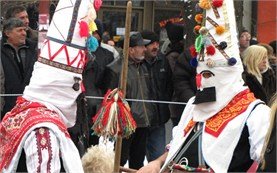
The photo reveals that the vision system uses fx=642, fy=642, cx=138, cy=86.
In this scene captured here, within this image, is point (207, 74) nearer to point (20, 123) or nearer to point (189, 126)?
point (189, 126)

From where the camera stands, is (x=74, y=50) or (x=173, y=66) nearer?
(x=74, y=50)

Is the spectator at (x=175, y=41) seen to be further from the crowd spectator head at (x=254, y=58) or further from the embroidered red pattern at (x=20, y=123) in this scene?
the embroidered red pattern at (x=20, y=123)

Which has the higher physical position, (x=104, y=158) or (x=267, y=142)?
(x=267, y=142)

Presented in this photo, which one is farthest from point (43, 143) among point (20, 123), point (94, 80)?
point (94, 80)

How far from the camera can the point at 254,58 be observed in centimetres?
674

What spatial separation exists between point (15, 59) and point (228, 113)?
9.86ft

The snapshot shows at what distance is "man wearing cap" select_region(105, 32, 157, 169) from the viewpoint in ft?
22.1

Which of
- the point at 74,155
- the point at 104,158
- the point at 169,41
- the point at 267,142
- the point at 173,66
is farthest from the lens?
the point at 169,41

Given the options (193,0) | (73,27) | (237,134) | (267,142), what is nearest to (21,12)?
(193,0)

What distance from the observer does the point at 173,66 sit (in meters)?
7.09

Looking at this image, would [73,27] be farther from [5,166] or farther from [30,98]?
[5,166]

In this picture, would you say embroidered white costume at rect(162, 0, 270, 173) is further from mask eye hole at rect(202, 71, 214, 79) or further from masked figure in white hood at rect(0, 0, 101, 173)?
masked figure in white hood at rect(0, 0, 101, 173)

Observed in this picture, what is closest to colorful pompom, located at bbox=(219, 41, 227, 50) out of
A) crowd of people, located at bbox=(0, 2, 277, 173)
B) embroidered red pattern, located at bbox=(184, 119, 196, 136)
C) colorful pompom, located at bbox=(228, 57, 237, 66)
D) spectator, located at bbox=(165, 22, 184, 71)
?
colorful pompom, located at bbox=(228, 57, 237, 66)

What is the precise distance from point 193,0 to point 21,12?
7.18 feet
